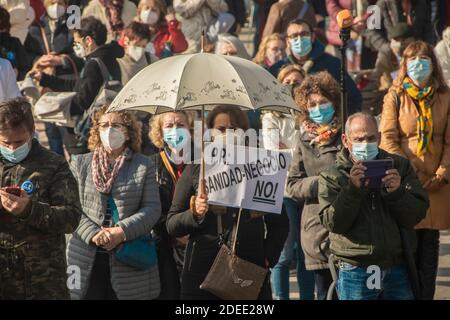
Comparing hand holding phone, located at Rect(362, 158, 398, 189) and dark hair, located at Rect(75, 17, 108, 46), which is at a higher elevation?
dark hair, located at Rect(75, 17, 108, 46)

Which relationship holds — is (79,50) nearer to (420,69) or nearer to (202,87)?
(420,69)

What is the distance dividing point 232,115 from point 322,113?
2.50 ft

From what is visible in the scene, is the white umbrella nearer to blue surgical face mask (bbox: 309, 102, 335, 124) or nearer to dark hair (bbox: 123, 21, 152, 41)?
blue surgical face mask (bbox: 309, 102, 335, 124)

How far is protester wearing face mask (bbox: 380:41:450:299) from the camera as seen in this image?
10195mm

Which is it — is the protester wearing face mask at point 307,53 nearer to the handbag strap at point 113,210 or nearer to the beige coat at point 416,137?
the beige coat at point 416,137

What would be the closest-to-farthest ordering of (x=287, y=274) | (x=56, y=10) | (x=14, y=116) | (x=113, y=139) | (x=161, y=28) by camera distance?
(x=14, y=116), (x=113, y=139), (x=287, y=274), (x=56, y=10), (x=161, y=28)

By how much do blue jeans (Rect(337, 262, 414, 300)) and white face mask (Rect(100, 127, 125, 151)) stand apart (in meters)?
1.88

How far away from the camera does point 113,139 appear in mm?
9398

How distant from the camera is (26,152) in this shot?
802 centimetres

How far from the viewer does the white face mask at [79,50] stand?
13241 mm

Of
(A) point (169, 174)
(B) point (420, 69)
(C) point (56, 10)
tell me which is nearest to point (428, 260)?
(B) point (420, 69)

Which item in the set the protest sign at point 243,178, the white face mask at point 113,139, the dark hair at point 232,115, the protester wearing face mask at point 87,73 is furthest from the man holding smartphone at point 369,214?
the protester wearing face mask at point 87,73

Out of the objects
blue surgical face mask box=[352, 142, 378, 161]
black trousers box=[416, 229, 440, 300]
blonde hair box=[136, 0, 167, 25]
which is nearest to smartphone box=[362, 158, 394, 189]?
blue surgical face mask box=[352, 142, 378, 161]

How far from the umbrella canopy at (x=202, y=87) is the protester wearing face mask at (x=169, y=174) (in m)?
0.79
